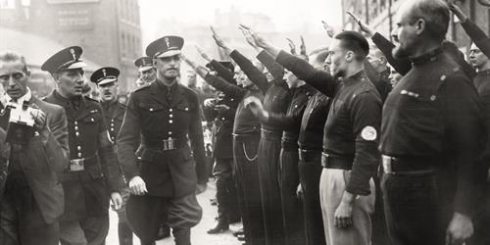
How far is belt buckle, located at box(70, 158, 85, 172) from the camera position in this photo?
6.18m

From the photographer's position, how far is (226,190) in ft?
32.1

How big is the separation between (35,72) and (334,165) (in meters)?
19.9

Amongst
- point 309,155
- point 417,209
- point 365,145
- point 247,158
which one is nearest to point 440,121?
point 417,209

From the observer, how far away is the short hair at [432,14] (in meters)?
3.74

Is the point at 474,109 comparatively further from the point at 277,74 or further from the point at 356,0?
the point at 356,0

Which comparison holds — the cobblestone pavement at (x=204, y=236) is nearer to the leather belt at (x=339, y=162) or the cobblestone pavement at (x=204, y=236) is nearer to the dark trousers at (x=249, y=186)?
the dark trousers at (x=249, y=186)

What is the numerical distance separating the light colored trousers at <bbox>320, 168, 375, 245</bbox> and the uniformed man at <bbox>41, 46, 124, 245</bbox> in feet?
8.38

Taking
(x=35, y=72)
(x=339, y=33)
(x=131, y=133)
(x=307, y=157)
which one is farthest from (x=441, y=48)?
(x=35, y=72)

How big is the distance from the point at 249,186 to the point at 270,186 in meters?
0.80

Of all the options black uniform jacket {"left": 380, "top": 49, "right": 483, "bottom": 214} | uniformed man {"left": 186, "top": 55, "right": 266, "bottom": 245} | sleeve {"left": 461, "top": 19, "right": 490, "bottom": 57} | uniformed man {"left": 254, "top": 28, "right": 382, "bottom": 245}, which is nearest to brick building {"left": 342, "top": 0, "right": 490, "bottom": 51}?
sleeve {"left": 461, "top": 19, "right": 490, "bottom": 57}

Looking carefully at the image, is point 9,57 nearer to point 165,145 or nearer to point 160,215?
point 165,145

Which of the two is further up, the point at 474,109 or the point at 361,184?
the point at 474,109

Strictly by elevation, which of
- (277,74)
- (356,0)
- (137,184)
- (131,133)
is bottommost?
(137,184)

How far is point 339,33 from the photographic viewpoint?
489cm
